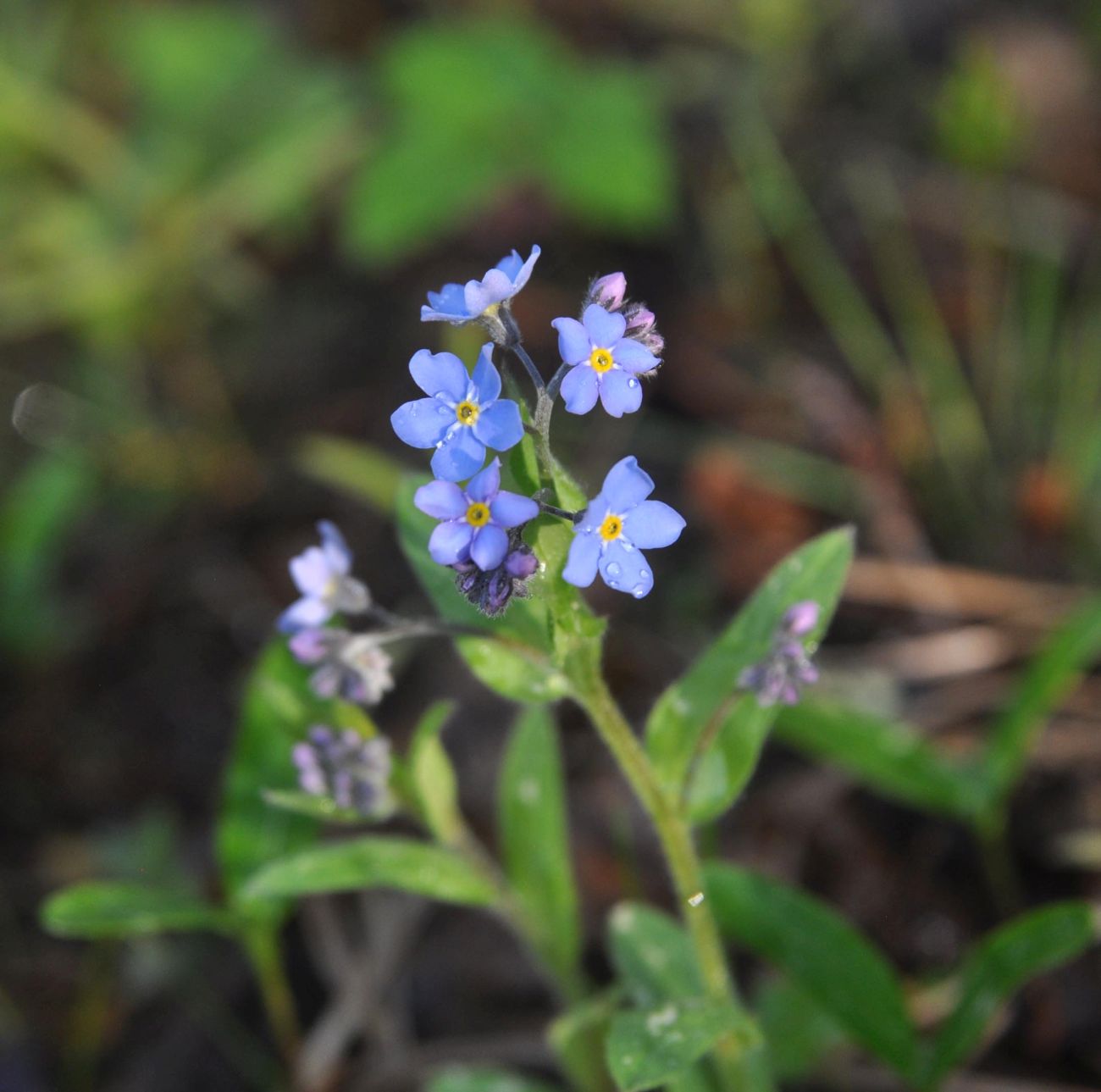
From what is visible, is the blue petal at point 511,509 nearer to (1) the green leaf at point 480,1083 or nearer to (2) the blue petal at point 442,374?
(2) the blue petal at point 442,374

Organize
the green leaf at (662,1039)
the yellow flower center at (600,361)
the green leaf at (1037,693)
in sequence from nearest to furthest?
1. the yellow flower center at (600,361)
2. the green leaf at (662,1039)
3. the green leaf at (1037,693)

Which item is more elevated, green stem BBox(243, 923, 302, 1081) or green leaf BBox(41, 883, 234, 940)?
green leaf BBox(41, 883, 234, 940)

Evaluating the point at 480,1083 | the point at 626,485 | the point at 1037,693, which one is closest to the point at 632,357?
the point at 626,485

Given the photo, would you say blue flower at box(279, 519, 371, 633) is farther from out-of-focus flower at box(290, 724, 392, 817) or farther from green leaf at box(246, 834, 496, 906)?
green leaf at box(246, 834, 496, 906)

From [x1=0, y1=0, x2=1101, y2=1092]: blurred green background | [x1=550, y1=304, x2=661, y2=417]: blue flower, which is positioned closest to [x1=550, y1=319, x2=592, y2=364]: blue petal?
[x1=550, y1=304, x2=661, y2=417]: blue flower

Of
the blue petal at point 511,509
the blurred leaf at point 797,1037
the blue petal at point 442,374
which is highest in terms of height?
the blue petal at point 442,374

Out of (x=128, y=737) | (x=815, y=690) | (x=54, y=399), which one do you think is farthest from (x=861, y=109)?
(x=128, y=737)

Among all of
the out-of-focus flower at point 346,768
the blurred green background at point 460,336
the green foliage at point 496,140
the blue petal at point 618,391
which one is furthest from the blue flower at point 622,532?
the green foliage at point 496,140
